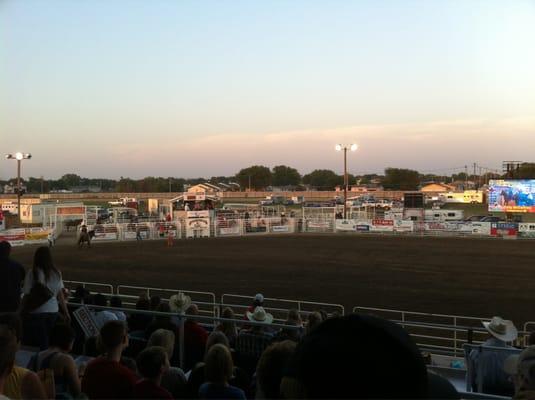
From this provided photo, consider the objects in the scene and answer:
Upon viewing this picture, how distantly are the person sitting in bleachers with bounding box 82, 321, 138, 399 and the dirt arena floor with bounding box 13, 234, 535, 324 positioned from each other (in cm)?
1247

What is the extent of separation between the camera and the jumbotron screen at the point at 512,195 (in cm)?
4531

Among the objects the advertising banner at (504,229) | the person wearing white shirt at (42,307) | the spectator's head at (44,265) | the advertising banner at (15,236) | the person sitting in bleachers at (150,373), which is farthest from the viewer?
the advertising banner at (504,229)

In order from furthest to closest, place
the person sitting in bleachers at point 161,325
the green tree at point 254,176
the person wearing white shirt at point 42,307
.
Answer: the green tree at point 254,176
the person sitting in bleachers at point 161,325
the person wearing white shirt at point 42,307

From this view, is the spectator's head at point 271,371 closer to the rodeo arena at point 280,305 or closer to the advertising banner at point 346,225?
the rodeo arena at point 280,305

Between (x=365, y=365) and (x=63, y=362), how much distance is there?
3561mm

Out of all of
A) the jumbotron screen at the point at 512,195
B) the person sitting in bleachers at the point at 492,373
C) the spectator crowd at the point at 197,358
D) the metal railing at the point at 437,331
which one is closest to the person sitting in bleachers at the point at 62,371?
the spectator crowd at the point at 197,358

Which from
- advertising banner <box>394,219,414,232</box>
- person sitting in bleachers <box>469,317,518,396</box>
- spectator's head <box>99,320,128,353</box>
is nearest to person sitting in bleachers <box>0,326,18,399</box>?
spectator's head <box>99,320,128,353</box>

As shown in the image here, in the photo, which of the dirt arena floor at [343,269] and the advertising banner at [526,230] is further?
the advertising banner at [526,230]

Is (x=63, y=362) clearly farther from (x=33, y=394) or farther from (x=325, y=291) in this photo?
(x=325, y=291)

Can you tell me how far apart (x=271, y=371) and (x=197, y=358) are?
3736 mm

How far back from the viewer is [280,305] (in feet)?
52.0

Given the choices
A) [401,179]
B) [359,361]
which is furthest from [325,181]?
[359,361]

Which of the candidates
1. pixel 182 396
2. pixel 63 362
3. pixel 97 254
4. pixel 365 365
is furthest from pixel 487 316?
pixel 97 254

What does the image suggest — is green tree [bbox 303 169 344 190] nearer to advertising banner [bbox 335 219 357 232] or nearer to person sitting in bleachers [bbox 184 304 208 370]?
advertising banner [bbox 335 219 357 232]
